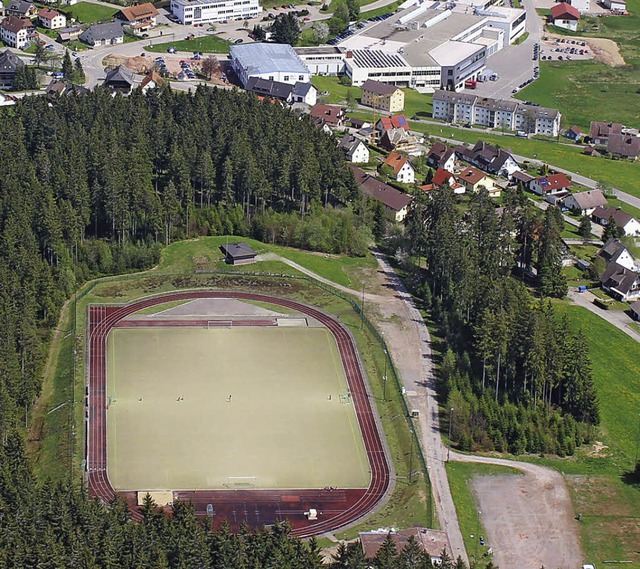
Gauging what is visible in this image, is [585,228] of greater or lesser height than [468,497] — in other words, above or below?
below

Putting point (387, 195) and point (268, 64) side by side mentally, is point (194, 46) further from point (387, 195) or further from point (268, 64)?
point (387, 195)

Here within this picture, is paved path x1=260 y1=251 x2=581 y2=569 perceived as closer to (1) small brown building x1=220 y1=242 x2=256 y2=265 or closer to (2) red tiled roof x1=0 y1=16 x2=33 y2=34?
(1) small brown building x1=220 y1=242 x2=256 y2=265

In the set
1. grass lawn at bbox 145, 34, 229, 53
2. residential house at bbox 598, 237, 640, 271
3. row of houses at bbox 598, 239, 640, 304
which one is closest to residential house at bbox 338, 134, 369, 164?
residential house at bbox 598, 237, 640, 271

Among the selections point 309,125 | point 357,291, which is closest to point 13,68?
point 309,125

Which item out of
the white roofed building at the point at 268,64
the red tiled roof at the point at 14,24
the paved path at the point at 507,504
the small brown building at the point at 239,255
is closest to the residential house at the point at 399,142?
the white roofed building at the point at 268,64

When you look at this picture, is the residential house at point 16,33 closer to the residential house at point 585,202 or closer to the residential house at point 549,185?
the residential house at point 549,185

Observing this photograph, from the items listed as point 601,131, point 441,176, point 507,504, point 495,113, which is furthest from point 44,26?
point 507,504
